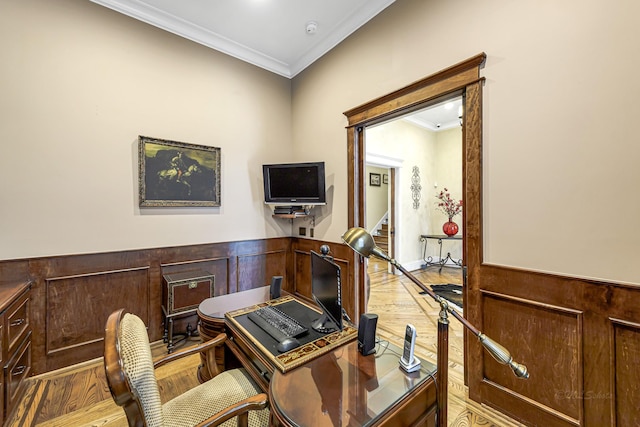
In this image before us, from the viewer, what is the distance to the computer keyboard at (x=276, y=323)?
56.6 inches

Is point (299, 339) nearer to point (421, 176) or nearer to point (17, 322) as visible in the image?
point (17, 322)

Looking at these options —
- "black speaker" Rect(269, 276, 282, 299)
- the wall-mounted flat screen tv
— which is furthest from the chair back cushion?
the wall-mounted flat screen tv

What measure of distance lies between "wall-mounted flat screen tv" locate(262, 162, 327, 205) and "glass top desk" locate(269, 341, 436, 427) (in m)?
2.16

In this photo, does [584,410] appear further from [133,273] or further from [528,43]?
[133,273]

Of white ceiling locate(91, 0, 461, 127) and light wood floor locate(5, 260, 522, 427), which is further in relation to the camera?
white ceiling locate(91, 0, 461, 127)

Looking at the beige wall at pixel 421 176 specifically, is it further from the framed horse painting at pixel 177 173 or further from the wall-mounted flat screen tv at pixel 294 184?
the framed horse painting at pixel 177 173

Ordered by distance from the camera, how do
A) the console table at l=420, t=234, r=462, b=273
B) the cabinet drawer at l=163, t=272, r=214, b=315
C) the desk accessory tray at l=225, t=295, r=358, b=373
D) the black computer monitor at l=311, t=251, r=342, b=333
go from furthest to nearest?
the console table at l=420, t=234, r=462, b=273
the cabinet drawer at l=163, t=272, r=214, b=315
the black computer monitor at l=311, t=251, r=342, b=333
the desk accessory tray at l=225, t=295, r=358, b=373

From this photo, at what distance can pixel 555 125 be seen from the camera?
1.59 metres

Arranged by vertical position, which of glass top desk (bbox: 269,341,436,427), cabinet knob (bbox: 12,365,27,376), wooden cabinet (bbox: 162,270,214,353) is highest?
glass top desk (bbox: 269,341,436,427)

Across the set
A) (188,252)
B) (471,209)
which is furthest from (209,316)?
(471,209)

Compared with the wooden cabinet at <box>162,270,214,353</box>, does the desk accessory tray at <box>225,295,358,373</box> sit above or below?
above

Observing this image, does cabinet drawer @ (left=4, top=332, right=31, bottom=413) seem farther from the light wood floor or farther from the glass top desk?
the glass top desk

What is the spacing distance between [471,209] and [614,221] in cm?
69

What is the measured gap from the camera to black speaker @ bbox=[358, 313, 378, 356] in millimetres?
1259
